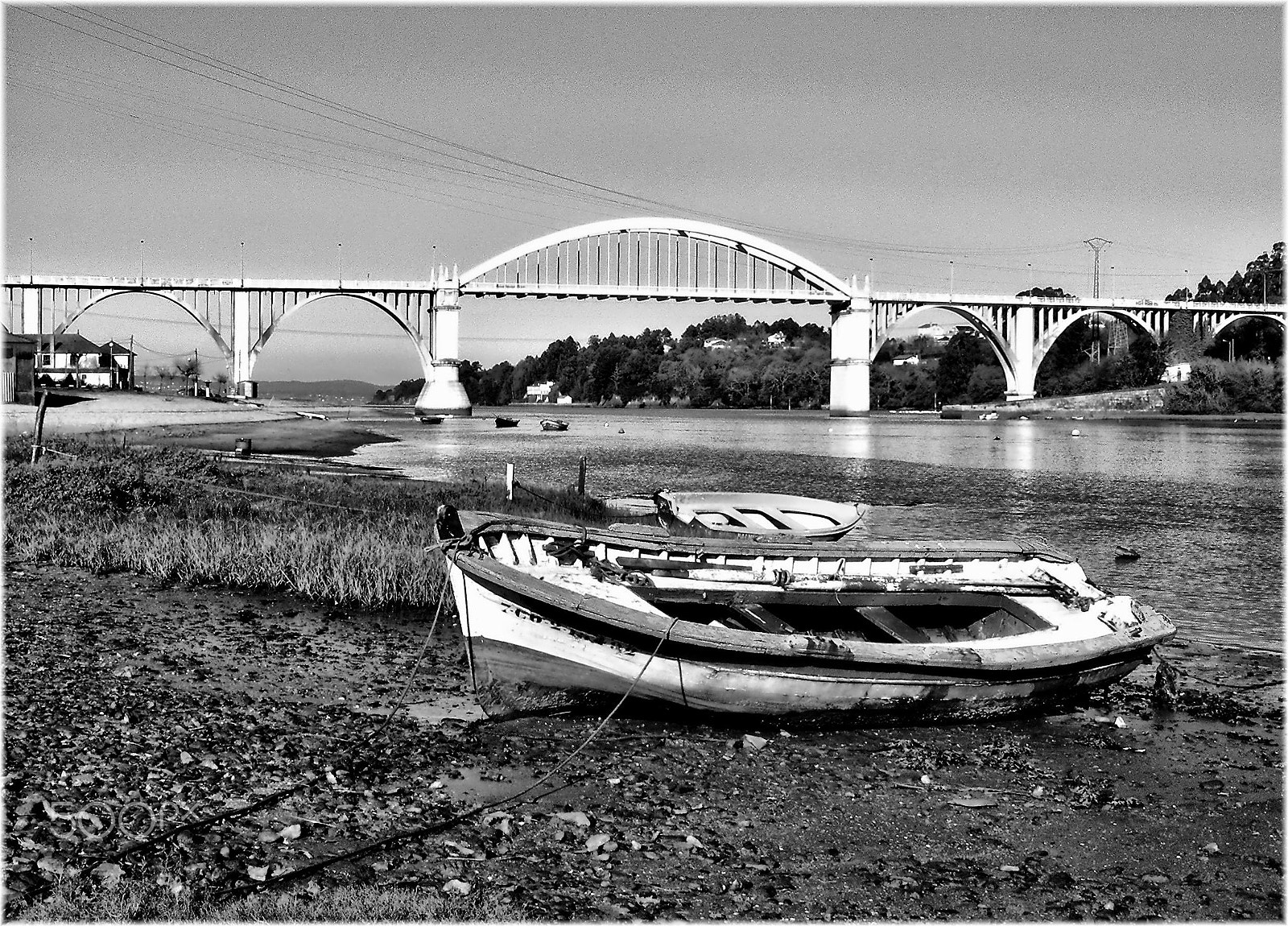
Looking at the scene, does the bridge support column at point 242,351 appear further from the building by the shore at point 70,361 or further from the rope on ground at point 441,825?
the rope on ground at point 441,825

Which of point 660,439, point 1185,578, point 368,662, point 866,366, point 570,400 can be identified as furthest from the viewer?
point 570,400

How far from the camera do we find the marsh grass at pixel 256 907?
13.1 ft

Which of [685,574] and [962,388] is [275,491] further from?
[962,388]

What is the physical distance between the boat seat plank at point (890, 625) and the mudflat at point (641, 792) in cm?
89

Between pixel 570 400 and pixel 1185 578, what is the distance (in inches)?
6697

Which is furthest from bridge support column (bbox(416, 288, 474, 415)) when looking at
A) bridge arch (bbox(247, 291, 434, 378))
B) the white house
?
the white house

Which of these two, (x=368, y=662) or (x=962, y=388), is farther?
(x=962, y=388)

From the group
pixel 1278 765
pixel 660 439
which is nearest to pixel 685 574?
pixel 1278 765

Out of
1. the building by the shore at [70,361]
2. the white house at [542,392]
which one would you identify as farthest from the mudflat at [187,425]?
the white house at [542,392]

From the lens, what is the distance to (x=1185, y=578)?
14344 mm

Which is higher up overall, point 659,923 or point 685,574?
point 685,574

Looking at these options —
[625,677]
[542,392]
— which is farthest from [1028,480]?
[542,392]

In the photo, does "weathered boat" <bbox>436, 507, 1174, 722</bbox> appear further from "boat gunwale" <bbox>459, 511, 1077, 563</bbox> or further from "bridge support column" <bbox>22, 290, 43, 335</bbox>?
"bridge support column" <bbox>22, 290, 43, 335</bbox>

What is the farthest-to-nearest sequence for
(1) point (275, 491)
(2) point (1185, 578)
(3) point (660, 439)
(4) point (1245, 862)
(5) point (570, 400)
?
(5) point (570, 400) → (3) point (660, 439) → (1) point (275, 491) → (2) point (1185, 578) → (4) point (1245, 862)
